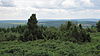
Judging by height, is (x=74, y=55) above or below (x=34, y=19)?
below

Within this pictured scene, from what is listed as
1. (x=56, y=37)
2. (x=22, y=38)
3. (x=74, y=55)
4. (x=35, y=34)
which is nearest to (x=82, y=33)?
(x=56, y=37)

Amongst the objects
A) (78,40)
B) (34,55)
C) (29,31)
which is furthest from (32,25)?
(34,55)

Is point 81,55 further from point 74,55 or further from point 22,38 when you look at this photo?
point 22,38

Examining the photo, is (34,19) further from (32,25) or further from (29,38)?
(29,38)

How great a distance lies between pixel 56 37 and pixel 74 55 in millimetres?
28153

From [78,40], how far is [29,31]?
13219 mm

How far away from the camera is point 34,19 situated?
49625 millimetres

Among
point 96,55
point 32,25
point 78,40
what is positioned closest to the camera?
point 96,55

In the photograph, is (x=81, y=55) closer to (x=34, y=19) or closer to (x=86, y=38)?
(x=86, y=38)

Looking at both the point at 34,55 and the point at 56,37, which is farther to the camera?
the point at 56,37

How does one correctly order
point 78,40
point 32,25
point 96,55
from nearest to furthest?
point 96,55
point 78,40
point 32,25

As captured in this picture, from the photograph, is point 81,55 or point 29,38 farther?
point 29,38

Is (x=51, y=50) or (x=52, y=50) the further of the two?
(x=52, y=50)

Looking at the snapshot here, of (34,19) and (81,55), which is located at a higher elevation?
(34,19)
